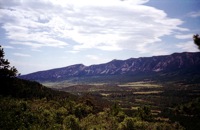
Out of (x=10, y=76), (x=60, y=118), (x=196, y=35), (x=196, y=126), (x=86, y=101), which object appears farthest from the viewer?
(x=86, y=101)

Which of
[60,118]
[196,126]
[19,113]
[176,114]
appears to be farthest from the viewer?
[176,114]

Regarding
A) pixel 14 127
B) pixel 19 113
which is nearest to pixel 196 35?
pixel 14 127

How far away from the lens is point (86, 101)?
4678 inches

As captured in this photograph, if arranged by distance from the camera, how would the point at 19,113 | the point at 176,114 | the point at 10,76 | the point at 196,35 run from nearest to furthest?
1. the point at 196,35
2. the point at 19,113
3. the point at 10,76
4. the point at 176,114

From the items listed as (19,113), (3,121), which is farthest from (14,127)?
(19,113)

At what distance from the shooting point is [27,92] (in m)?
93.8

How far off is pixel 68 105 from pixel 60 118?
23071mm

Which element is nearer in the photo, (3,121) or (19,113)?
(3,121)

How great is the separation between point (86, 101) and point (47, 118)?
188ft

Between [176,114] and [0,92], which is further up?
[0,92]

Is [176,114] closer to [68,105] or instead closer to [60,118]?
[68,105]

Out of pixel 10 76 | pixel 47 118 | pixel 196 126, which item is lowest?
pixel 196 126

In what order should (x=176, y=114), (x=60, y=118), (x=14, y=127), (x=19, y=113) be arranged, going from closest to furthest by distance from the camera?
(x=14, y=127) < (x=19, y=113) < (x=60, y=118) < (x=176, y=114)

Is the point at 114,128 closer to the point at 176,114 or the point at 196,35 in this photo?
the point at 196,35
